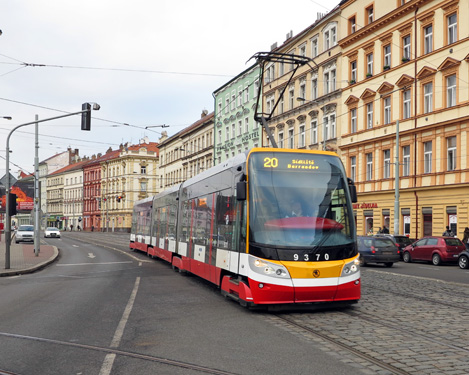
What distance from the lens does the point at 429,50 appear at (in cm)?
3716

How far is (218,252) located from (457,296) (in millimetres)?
5293

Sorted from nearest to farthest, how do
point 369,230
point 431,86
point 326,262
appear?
point 326,262
point 431,86
point 369,230

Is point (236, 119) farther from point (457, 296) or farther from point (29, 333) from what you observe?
point (29, 333)

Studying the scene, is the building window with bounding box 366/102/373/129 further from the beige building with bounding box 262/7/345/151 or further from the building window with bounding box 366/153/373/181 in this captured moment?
the beige building with bounding box 262/7/345/151

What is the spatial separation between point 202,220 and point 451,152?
23693 millimetres

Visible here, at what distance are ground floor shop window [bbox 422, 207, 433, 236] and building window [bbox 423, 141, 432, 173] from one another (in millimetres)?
2372

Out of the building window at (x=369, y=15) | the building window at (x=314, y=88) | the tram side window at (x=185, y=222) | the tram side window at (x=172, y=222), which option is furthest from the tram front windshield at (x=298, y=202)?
the building window at (x=314, y=88)

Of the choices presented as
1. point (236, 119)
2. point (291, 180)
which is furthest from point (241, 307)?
point (236, 119)

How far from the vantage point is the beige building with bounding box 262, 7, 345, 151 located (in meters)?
46.9

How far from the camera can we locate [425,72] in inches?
1455

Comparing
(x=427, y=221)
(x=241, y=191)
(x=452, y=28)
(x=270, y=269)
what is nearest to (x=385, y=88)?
(x=452, y=28)

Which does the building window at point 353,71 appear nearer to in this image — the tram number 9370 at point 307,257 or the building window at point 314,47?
the building window at point 314,47

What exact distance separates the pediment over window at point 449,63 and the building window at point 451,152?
13.5 ft

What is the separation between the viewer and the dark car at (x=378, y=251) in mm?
25766
